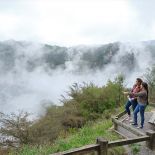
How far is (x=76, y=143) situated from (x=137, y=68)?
111 m

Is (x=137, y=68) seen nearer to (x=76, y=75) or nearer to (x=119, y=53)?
(x=119, y=53)

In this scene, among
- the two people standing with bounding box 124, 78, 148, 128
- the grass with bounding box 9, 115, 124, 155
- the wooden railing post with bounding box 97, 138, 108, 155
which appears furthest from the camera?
the two people standing with bounding box 124, 78, 148, 128

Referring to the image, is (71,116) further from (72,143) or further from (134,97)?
(72,143)

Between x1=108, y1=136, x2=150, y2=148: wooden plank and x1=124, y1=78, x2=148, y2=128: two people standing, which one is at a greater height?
x1=124, y1=78, x2=148, y2=128: two people standing

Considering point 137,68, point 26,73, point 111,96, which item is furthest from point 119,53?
point 111,96

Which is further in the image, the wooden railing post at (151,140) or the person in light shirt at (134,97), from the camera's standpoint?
the person in light shirt at (134,97)

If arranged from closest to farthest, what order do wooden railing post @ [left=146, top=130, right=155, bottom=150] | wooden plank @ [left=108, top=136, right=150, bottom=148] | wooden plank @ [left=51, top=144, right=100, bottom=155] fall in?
wooden plank @ [left=51, top=144, right=100, bottom=155] < wooden plank @ [left=108, top=136, right=150, bottom=148] < wooden railing post @ [left=146, top=130, right=155, bottom=150]

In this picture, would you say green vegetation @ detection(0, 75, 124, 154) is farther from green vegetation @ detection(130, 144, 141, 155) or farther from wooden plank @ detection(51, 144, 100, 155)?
wooden plank @ detection(51, 144, 100, 155)

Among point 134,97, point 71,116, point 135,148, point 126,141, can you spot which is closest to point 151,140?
point 135,148

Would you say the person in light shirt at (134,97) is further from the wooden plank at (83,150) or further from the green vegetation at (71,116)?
the green vegetation at (71,116)

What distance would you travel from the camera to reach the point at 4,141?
19.4m

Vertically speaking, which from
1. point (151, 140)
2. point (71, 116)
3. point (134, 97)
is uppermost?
point (134, 97)

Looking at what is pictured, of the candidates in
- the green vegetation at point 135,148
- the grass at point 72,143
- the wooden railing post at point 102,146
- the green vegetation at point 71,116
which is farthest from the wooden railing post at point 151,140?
the green vegetation at point 71,116

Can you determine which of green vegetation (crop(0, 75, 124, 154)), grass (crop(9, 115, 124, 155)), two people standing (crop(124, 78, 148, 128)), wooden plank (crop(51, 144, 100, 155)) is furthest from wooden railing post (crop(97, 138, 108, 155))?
green vegetation (crop(0, 75, 124, 154))
